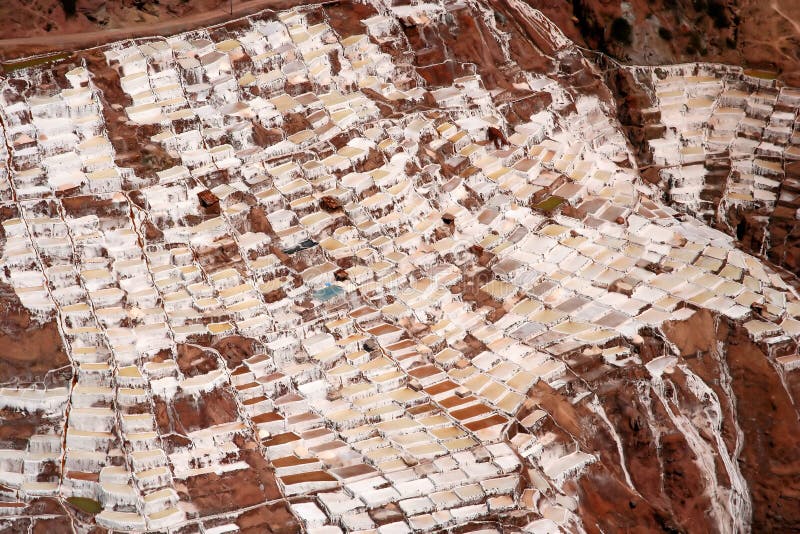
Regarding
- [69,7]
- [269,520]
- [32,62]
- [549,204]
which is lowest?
[269,520]

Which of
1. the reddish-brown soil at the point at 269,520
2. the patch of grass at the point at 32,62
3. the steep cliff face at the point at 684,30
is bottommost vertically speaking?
the reddish-brown soil at the point at 269,520

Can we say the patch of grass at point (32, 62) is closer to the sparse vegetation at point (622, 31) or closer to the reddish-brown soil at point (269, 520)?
the reddish-brown soil at point (269, 520)

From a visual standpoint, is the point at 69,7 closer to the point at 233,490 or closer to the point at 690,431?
the point at 233,490

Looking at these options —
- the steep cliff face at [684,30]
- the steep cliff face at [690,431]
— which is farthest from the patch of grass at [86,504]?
the steep cliff face at [684,30]

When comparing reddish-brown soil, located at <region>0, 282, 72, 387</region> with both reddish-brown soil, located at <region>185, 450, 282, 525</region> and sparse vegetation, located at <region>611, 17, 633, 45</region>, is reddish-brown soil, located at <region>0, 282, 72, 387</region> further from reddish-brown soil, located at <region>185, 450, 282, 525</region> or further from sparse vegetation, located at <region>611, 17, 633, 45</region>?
sparse vegetation, located at <region>611, 17, 633, 45</region>

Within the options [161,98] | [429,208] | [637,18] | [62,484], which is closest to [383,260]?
[429,208]

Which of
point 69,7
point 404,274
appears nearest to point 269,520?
point 404,274
